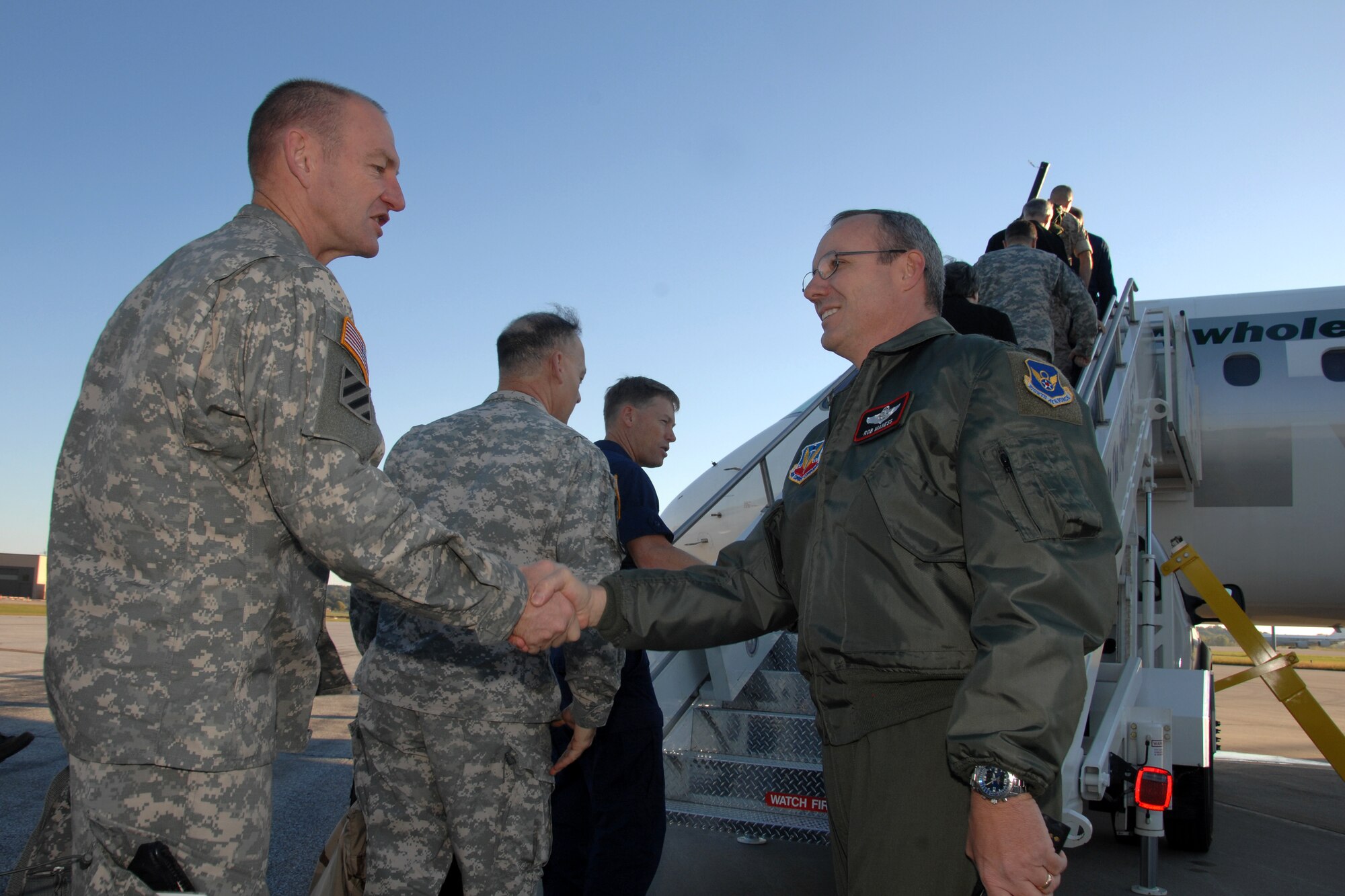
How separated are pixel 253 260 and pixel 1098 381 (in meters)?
4.46

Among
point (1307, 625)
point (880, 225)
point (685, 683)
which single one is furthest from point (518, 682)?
point (1307, 625)

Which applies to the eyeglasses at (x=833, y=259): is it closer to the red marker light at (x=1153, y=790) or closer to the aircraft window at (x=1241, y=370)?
the red marker light at (x=1153, y=790)

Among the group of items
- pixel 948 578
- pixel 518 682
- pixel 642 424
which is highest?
→ pixel 642 424

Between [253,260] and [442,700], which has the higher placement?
[253,260]

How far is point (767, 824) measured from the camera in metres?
3.74

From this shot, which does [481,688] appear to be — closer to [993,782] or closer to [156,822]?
[156,822]

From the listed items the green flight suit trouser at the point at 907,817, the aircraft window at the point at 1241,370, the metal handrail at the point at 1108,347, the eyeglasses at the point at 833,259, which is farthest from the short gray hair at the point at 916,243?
the aircraft window at the point at 1241,370

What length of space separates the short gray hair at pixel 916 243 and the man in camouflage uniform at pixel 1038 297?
305 centimetres

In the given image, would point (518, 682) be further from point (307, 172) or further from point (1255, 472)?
point (1255, 472)

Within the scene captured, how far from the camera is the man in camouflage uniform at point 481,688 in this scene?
2.38 meters

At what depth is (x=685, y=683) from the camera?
175 inches

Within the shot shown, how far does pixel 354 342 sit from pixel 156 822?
2.77 ft

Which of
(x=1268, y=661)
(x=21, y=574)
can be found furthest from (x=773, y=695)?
(x=21, y=574)

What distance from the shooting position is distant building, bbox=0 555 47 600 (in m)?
53.3
